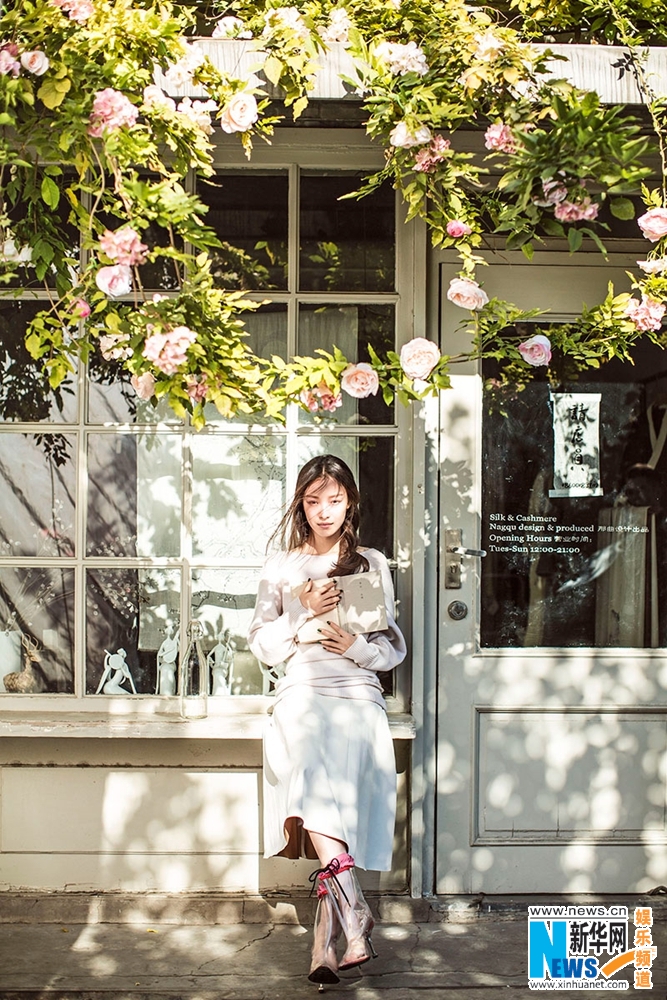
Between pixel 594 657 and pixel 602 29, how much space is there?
2.16 meters

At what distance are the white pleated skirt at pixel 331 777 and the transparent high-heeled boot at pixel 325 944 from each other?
0.18 metres

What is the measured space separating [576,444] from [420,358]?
1118mm

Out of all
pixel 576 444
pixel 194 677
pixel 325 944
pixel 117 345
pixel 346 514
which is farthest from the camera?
pixel 576 444

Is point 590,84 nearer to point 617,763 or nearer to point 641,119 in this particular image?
point 641,119

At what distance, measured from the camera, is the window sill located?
3.68m

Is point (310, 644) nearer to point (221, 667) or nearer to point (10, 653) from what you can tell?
point (221, 667)

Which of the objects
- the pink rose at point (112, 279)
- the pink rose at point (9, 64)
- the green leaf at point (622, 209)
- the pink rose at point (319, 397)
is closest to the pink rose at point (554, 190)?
the green leaf at point (622, 209)

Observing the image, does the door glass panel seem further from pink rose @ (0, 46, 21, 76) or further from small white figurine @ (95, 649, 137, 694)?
pink rose @ (0, 46, 21, 76)

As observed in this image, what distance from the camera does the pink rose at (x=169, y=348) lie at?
2.68m

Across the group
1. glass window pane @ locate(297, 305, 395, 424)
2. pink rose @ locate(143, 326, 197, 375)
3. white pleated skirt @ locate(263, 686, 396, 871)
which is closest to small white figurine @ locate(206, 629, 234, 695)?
white pleated skirt @ locate(263, 686, 396, 871)

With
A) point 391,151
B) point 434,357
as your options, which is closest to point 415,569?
point 434,357

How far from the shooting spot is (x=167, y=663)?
3.87 m

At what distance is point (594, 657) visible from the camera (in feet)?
12.8

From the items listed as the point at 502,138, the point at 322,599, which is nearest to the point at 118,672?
the point at 322,599
